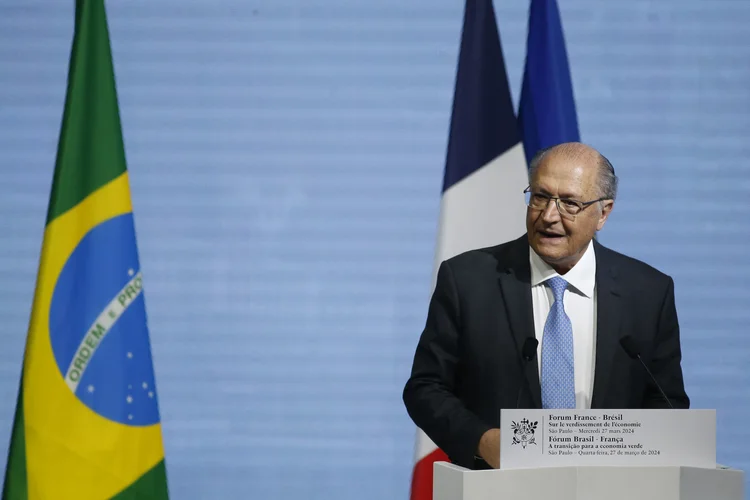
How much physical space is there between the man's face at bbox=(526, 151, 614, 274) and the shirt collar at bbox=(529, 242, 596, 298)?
0.05 metres

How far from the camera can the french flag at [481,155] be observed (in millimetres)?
3125

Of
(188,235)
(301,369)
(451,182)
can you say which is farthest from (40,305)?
(451,182)

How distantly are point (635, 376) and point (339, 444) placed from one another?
5.32 ft

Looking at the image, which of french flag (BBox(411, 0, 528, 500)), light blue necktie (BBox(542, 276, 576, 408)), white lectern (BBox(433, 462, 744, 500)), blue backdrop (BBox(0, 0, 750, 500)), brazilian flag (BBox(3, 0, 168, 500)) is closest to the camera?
white lectern (BBox(433, 462, 744, 500))

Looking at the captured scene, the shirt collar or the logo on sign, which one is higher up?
the shirt collar

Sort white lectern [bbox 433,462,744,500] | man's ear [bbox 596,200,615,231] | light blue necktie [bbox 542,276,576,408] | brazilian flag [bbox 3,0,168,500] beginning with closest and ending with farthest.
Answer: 1. white lectern [bbox 433,462,744,500]
2. light blue necktie [bbox 542,276,576,408]
3. man's ear [bbox 596,200,615,231]
4. brazilian flag [bbox 3,0,168,500]

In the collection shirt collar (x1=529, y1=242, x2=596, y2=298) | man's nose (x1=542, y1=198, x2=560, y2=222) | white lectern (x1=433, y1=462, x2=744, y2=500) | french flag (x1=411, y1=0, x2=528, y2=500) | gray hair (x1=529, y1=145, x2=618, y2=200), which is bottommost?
white lectern (x1=433, y1=462, x2=744, y2=500)

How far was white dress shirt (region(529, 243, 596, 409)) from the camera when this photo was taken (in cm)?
199

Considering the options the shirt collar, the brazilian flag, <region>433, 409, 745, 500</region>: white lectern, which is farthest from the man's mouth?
the brazilian flag

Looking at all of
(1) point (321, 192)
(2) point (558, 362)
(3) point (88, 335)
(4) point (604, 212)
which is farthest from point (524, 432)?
(1) point (321, 192)

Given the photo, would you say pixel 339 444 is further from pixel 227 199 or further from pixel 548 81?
pixel 548 81

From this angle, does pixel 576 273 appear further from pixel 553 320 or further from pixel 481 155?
pixel 481 155

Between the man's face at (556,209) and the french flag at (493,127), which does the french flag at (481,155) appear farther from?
the man's face at (556,209)

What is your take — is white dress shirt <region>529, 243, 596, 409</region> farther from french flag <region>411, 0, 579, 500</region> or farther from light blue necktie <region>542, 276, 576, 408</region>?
french flag <region>411, 0, 579, 500</region>
